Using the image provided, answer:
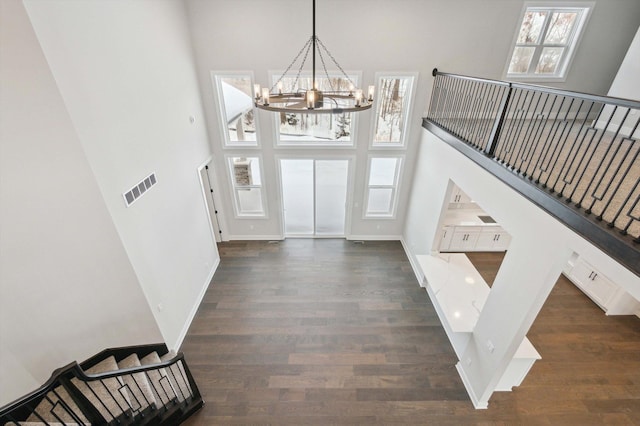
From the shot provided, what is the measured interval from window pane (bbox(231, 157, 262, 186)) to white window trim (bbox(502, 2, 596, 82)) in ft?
18.2

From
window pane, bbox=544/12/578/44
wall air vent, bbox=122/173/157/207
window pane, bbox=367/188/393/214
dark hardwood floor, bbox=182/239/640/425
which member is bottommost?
dark hardwood floor, bbox=182/239/640/425

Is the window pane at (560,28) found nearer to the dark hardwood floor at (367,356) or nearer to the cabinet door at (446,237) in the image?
the cabinet door at (446,237)

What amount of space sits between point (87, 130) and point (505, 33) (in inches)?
261

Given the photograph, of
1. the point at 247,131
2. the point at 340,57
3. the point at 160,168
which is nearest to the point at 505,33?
the point at 340,57

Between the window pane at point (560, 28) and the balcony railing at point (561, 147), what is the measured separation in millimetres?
1259

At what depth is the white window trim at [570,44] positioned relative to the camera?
489cm

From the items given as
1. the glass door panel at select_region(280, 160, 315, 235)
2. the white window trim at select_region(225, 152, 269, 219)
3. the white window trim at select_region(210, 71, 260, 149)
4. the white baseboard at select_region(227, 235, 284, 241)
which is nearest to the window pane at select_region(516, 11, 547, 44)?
the white window trim at select_region(210, 71, 260, 149)

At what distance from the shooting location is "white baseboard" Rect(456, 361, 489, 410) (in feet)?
12.9

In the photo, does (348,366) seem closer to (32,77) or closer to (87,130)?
(87,130)

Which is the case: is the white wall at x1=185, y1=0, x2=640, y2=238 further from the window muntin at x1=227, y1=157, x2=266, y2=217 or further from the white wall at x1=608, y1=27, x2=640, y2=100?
the window muntin at x1=227, y1=157, x2=266, y2=217

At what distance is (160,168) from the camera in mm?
4223

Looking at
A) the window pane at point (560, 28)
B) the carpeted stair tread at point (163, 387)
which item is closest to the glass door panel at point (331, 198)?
the carpeted stair tread at point (163, 387)

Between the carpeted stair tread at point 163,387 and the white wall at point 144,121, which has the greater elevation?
the white wall at point 144,121

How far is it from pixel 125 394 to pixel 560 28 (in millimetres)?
8976
